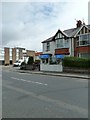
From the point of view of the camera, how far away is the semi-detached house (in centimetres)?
4130

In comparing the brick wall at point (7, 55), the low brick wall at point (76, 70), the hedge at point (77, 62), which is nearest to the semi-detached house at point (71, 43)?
the hedge at point (77, 62)

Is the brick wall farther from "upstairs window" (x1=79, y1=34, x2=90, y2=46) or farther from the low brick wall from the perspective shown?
the low brick wall

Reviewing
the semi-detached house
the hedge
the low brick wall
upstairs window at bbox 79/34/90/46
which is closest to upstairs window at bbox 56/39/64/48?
the semi-detached house

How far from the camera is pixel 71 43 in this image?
43625 millimetres

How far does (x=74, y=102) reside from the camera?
9.63 m

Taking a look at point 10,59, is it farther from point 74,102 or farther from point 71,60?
point 74,102

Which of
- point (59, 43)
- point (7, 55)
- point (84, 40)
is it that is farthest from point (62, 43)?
point (7, 55)

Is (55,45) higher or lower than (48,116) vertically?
higher

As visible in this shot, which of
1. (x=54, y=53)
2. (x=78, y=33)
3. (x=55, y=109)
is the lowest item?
(x=55, y=109)

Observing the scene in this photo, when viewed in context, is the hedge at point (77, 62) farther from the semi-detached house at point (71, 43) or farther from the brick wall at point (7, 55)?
the brick wall at point (7, 55)

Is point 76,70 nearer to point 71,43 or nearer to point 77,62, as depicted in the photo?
point 77,62

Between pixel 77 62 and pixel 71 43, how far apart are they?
39.5ft

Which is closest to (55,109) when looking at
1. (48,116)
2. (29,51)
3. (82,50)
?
(48,116)

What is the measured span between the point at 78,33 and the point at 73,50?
11.1ft
